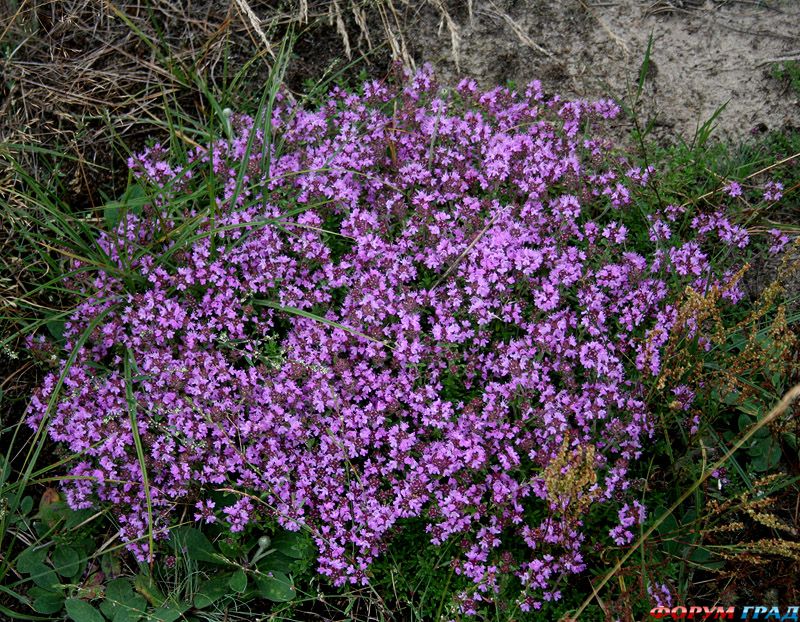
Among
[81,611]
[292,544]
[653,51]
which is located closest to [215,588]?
[292,544]

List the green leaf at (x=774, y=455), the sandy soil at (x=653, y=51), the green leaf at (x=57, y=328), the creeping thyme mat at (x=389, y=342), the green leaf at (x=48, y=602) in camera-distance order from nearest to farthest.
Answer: the creeping thyme mat at (x=389, y=342)
the green leaf at (x=48, y=602)
the green leaf at (x=774, y=455)
the green leaf at (x=57, y=328)
the sandy soil at (x=653, y=51)

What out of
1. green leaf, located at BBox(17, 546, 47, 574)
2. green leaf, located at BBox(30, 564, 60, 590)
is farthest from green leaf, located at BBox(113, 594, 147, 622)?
green leaf, located at BBox(17, 546, 47, 574)

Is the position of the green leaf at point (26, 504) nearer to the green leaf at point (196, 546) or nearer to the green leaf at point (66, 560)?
the green leaf at point (66, 560)

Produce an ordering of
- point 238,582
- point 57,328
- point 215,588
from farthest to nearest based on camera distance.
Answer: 1. point 57,328
2. point 215,588
3. point 238,582

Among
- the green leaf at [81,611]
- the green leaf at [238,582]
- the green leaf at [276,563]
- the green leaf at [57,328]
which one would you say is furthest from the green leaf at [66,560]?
the green leaf at [57,328]

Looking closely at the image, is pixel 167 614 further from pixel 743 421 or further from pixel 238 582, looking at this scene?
pixel 743 421

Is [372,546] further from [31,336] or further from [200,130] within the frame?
[200,130]

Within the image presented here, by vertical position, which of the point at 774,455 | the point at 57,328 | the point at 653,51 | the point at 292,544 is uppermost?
the point at 653,51

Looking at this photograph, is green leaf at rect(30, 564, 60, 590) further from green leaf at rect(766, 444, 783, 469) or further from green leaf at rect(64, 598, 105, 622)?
green leaf at rect(766, 444, 783, 469)
